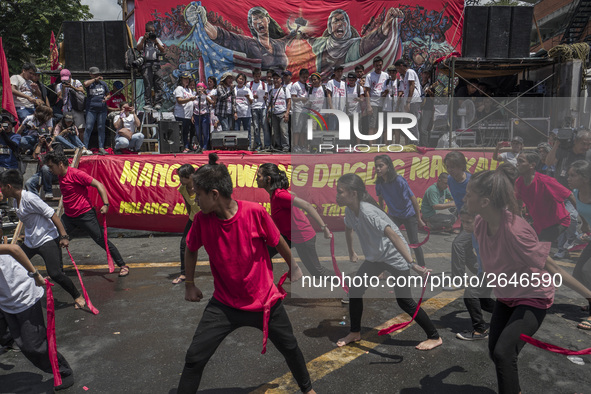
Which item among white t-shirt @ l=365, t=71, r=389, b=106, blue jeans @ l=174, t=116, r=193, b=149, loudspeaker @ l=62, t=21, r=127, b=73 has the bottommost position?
blue jeans @ l=174, t=116, r=193, b=149

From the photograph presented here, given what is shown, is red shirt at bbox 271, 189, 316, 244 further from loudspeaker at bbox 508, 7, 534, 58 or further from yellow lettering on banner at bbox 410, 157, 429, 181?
loudspeaker at bbox 508, 7, 534, 58

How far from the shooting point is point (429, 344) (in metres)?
4.27

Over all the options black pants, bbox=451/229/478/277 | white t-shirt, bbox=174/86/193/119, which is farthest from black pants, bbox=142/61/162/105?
black pants, bbox=451/229/478/277

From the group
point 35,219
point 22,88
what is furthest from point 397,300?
point 22,88

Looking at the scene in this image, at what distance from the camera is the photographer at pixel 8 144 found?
973 cm

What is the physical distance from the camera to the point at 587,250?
16.9 ft

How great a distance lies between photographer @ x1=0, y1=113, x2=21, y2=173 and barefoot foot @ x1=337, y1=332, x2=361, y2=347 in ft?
28.6

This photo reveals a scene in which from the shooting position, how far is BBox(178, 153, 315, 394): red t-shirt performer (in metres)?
3.03

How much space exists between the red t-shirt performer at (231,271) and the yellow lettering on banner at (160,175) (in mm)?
6538

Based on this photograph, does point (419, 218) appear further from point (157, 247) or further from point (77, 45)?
point (77, 45)

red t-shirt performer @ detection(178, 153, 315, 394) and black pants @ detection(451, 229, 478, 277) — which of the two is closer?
red t-shirt performer @ detection(178, 153, 315, 394)

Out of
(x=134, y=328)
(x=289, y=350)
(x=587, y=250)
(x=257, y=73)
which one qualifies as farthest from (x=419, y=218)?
(x=257, y=73)

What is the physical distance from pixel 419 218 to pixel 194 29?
12.6 metres

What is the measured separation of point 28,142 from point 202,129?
4.02 metres
